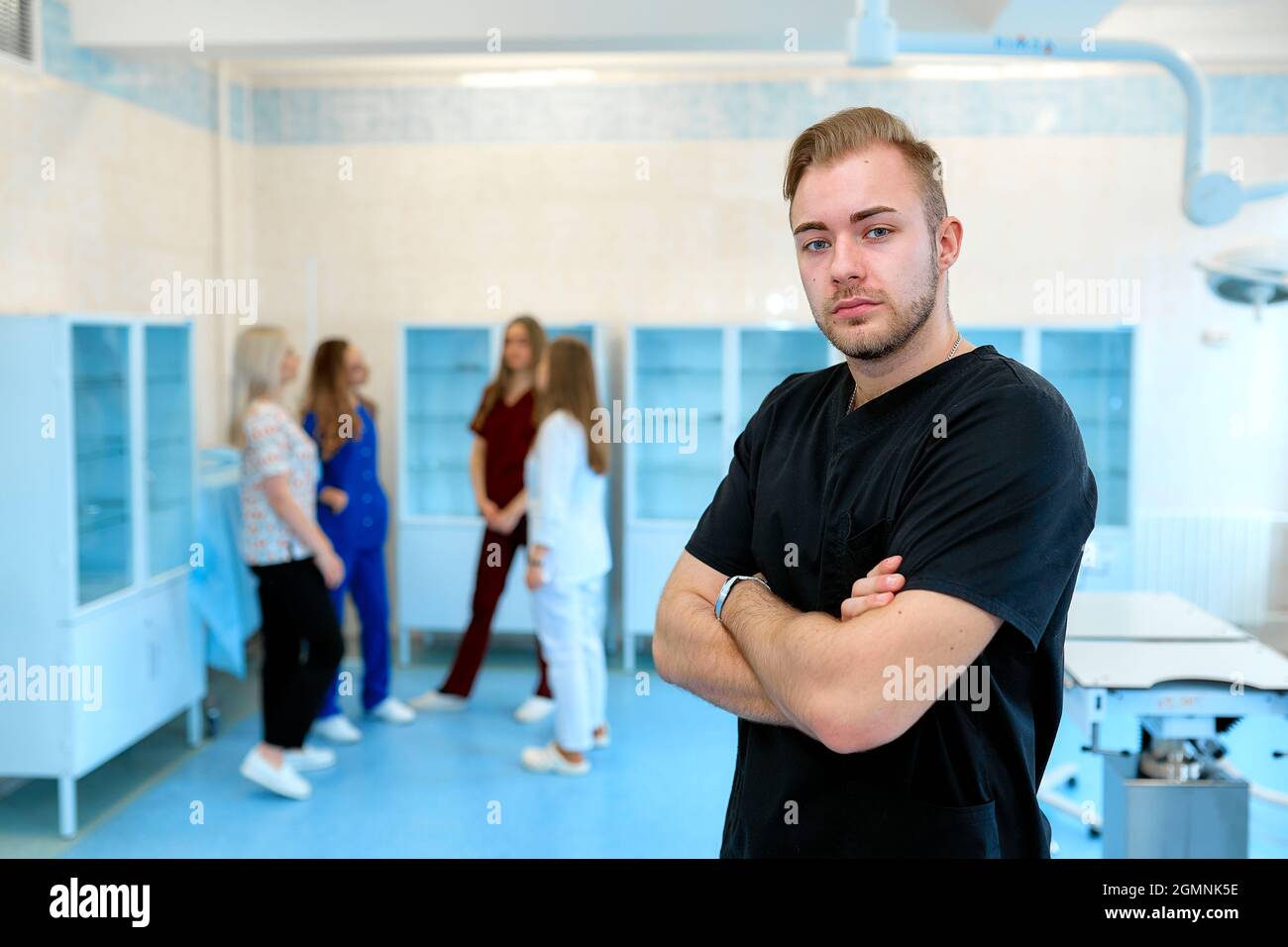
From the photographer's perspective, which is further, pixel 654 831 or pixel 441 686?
pixel 441 686

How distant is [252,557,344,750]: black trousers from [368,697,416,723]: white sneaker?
0.71m

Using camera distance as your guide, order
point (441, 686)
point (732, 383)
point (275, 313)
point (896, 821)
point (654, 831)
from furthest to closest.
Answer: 1. point (275, 313)
2. point (732, 383)
3. point (441, 686)
4. point (654, 831)
5. point (896, 821)

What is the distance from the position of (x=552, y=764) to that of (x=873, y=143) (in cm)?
314

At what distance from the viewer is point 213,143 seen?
5.74 m

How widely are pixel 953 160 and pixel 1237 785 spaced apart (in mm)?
3730

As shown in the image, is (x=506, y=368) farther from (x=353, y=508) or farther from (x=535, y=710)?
(x=535, y=710)

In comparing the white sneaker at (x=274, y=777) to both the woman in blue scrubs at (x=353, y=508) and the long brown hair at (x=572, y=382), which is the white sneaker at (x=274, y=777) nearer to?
the woman in blue scrubs at (x=353, y=508)

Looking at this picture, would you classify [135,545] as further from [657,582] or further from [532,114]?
[532,114]

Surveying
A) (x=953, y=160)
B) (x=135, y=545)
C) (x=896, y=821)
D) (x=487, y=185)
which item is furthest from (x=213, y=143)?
(x=896, y=821)

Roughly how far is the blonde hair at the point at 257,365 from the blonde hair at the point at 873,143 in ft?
9.16

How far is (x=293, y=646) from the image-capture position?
163 inches

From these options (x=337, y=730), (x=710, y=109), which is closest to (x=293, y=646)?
(x=337, y=730)

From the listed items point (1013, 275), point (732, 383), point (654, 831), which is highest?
point (1013, 275)

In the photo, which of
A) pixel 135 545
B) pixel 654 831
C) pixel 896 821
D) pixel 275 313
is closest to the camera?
pixel 896 821
